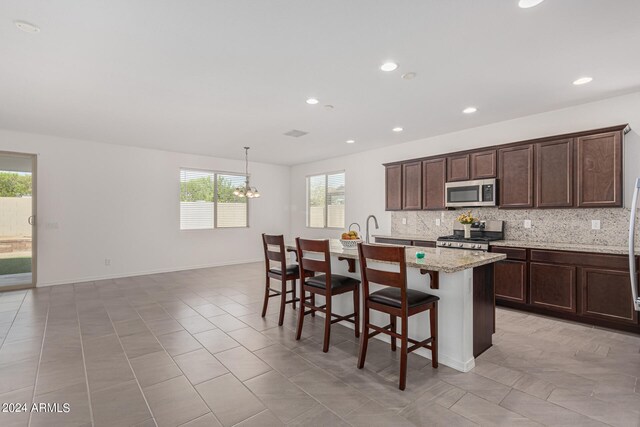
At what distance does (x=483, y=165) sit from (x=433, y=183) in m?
0.85

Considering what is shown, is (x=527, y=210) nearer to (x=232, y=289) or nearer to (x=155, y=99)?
(x=232, y=289)

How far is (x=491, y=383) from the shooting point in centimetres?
239

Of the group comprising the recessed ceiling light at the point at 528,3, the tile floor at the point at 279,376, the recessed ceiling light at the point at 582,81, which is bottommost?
the tile floor at the point at 279,376

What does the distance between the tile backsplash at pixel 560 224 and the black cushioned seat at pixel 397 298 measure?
2.80 meters

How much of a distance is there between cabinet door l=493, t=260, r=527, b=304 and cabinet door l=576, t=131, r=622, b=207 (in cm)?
103

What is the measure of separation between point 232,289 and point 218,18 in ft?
13.6

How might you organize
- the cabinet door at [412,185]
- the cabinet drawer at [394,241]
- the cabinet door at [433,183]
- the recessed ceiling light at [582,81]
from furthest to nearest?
the cabinet door at [412,185] < the cabinet drawer at [394,241] < the cabinet door at [433,183] < the recessed ceiling light at [582,81]

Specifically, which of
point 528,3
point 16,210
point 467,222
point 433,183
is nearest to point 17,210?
point 16,210

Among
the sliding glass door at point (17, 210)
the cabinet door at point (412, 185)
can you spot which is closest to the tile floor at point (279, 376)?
the sliding glass door at point (17, 210)

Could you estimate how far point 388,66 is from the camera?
2.98m

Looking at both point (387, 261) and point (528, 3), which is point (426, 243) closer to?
point (387, 261)

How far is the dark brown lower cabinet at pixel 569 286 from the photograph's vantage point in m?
3.34

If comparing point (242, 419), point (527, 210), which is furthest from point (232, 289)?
point (527, 210)

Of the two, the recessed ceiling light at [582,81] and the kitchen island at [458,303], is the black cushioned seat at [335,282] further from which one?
the recessed ceiling light at [582,81]
